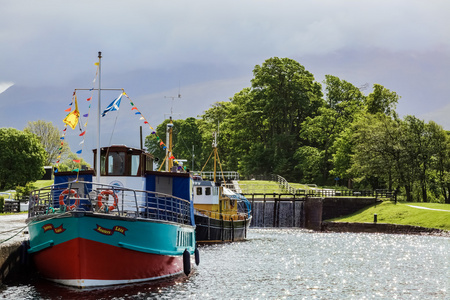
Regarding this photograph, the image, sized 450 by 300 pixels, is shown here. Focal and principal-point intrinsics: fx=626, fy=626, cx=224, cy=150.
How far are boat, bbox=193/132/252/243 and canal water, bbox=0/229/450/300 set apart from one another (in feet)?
5.29

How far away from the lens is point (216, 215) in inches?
1779

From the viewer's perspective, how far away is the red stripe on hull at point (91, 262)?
20750mm

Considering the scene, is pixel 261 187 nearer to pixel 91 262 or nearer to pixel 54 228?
pixel 54 228

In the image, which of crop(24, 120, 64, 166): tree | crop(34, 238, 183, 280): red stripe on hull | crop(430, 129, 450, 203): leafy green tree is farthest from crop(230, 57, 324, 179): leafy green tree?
crop(34, 238, 183, 280): red stripe on hull

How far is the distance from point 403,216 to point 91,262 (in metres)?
37.8

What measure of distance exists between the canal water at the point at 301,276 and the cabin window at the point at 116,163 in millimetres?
5439

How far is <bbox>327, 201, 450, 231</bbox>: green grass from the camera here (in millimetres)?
48844

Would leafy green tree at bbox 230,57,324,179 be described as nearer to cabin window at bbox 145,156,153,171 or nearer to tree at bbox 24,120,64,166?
tree at bbox 24,120,64,166

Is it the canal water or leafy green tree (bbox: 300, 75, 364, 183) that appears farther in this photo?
leafy green tree (bbox: 300, 75, 364, 183)

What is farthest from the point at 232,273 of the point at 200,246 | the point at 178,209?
the point at 200,246

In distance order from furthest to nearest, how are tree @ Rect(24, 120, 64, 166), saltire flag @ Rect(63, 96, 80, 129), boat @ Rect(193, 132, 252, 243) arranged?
tree @ Rect(24, 120, 64, 166) → boat @ Rect(193, 132, 252, 243) → saltire flag @ Rect(63, 96, 80, 129)

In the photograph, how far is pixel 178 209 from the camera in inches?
1081

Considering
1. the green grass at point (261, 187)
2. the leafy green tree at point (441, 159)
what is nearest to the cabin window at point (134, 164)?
the leafy green tree at point (441, 159)

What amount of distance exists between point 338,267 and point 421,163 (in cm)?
3974
